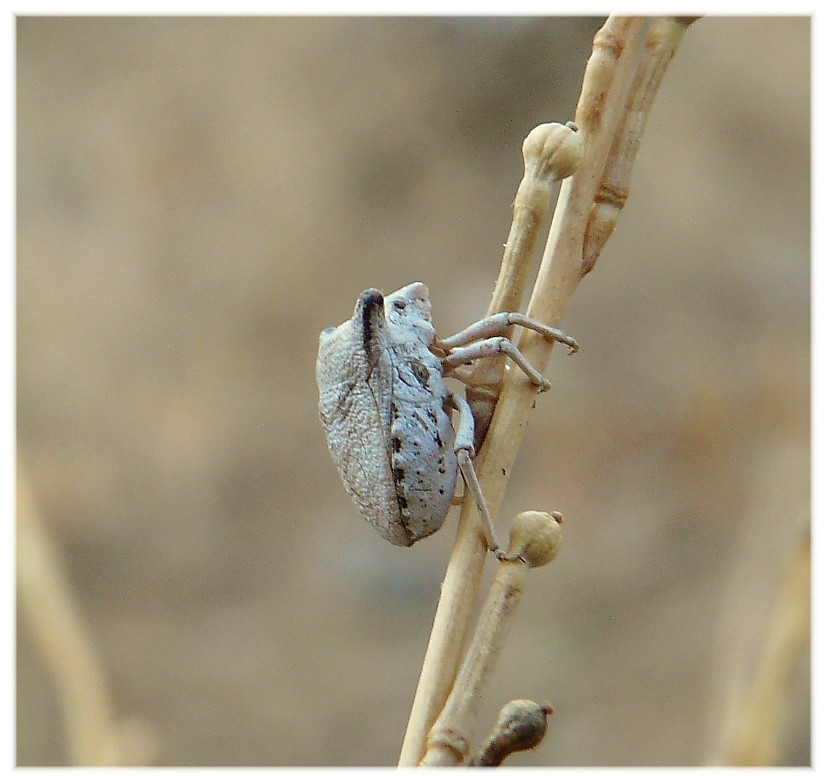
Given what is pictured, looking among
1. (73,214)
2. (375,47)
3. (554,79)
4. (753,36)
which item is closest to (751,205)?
(753,36)

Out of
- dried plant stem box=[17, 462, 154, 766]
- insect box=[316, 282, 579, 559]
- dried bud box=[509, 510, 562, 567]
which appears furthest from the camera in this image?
dried plant stem box=[17, 462, 154, 766]

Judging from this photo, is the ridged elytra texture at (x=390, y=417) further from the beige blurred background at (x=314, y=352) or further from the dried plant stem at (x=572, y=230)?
the beige blurred background at (x=314, y=352)

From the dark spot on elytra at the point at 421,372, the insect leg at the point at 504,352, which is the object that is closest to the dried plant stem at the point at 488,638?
the insect leg at the point at 504,352

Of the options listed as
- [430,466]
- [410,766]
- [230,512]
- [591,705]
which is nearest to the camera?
[410,766]

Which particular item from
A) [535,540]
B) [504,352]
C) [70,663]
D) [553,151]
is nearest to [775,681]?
[535,540]

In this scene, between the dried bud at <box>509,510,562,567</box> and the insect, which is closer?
the dried bud at <box>509,510,562,567</box>

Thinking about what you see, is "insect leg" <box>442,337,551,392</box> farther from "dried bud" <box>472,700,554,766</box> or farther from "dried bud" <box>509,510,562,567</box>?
"dried bud" <box>472,700,554,766</box>

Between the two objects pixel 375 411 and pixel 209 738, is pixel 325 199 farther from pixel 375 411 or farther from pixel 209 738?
pixel 375 411

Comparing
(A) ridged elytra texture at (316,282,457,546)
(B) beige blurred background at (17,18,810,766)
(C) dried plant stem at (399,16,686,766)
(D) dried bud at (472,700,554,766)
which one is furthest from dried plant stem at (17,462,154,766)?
(B) beige blurred background at (17,18,810,766)
